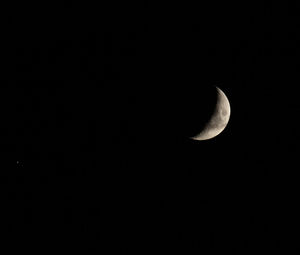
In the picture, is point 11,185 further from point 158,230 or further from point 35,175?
point 158,230

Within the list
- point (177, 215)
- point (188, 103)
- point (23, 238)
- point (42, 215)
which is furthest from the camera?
point (177, 215)

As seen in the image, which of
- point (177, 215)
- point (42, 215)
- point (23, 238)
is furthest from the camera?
point (177, 215)

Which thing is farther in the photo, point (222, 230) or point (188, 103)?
point (222, 230)

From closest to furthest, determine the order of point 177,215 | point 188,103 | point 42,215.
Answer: point 188,103, point 42,215, point 177,215

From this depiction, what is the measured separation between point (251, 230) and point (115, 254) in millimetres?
3749

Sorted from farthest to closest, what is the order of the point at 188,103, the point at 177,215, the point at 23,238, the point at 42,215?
the point at 177,215, the point at 42,215, the point at 23,238, the point at 188,103

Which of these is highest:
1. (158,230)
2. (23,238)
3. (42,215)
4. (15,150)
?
(15,150)

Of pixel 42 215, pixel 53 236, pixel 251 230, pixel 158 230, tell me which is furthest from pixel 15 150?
pixel 251 230

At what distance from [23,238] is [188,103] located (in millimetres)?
5576

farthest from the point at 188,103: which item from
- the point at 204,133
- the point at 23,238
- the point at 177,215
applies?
the point at 23,238

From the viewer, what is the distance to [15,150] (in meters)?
7.05

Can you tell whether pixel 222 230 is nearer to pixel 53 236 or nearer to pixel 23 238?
pixel 53 236

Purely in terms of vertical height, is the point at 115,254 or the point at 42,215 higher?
the point at 42,215

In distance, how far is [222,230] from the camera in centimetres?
753
